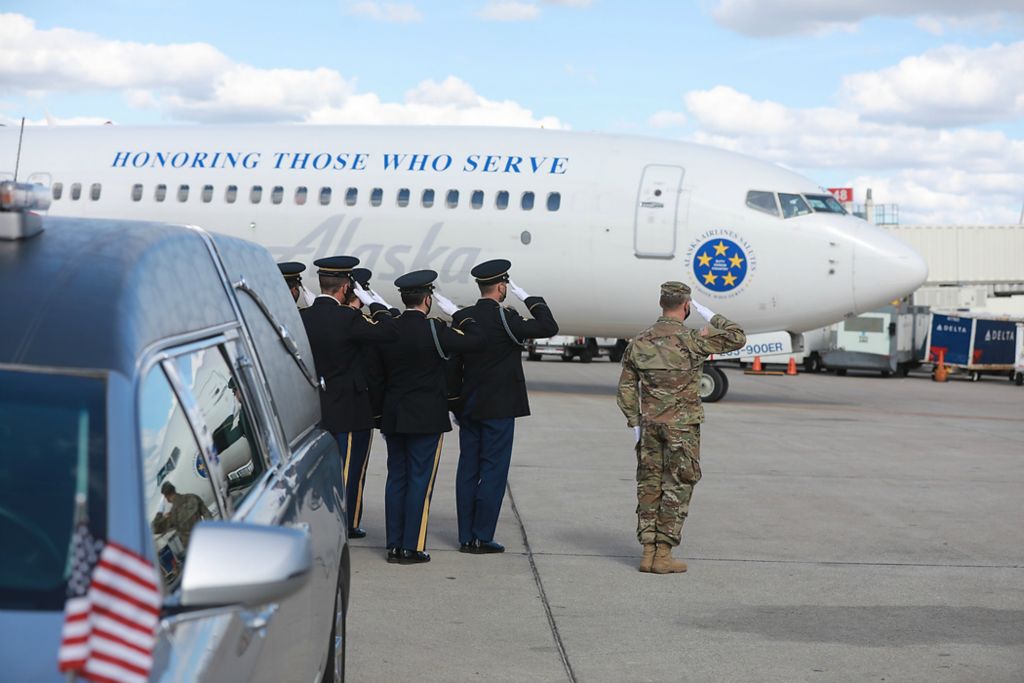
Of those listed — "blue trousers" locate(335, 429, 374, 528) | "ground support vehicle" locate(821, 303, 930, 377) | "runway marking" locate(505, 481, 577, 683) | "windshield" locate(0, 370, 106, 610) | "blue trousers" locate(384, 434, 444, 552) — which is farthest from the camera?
"ground support vehicle" locate(821, 303, 930, 377)

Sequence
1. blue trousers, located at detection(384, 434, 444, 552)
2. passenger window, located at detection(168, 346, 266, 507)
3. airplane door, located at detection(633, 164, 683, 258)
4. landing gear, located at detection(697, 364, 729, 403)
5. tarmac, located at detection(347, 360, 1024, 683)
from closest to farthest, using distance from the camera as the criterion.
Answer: passenger window, located at detection(168, 346, 266, 507), tarmac, located at detection(347, 360, 1024, 683), blue trousers, located at detection(384, 434, 444, 552), airplane door, located at detection(633, 164, 683, 258), landing gear, located at detection(697, 364, 729, 403)

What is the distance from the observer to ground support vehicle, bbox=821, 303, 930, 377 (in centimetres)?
3153

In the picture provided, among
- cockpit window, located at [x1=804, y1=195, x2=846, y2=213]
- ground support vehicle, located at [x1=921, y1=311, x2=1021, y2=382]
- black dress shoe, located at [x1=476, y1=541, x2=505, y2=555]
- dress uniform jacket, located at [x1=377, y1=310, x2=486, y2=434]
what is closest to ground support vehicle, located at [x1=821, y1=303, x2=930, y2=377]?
ground support vehicle, located at [x1=921, y1=311, x2=1021, y2=382]

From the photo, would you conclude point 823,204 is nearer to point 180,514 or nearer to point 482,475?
point 482,475

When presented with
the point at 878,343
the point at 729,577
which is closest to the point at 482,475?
the point at 729,577

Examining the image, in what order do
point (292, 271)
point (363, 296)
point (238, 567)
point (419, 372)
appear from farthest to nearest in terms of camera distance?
point (292, 271) < point (363, 296) < point (419, 372) < point (238, 567)

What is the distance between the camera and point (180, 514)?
3000 mm

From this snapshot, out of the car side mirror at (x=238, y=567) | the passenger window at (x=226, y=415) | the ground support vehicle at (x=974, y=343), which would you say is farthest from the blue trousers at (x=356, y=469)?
the ground support vehicle at (x=974, y=343)

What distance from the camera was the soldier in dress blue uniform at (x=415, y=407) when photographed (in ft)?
26.2

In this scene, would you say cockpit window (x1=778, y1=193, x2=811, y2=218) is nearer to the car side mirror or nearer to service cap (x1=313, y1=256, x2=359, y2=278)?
service cap (x1=313, y1=256, x2=359, y2=278)

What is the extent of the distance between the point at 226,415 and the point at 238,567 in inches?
48.8

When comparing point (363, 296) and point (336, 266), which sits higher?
point (336, 266)

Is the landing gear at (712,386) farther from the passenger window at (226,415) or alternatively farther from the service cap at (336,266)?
the passenger window at (226,415)

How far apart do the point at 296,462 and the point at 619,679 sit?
7.37ft
